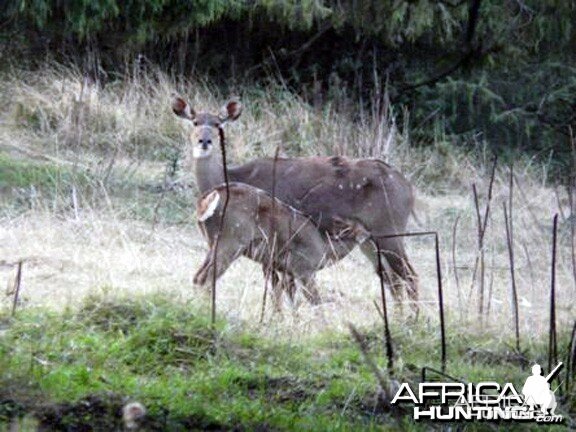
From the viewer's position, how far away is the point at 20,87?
54.5 ft

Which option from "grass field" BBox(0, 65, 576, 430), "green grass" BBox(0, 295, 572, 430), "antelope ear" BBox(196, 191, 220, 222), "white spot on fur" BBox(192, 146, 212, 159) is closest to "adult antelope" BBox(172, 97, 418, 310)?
"grass field" BBox(0, 65, 576, 430)

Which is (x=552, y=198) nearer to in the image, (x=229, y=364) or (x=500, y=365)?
(x=500, y=365)

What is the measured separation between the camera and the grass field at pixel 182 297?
19.9 feet

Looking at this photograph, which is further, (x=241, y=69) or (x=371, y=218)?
(x=241, y=69)

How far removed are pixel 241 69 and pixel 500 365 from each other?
42.5 feet

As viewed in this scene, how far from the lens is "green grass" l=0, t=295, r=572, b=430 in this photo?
5.84 meters

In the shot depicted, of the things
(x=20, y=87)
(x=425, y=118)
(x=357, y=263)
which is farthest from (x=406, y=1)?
(x=425, y=118)

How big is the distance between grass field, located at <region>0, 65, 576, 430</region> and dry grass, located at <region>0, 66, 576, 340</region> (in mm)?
29

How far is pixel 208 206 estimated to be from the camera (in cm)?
920

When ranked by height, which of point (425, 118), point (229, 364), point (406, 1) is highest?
point (406, 1)

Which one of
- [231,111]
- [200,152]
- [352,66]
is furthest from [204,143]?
[352,66]

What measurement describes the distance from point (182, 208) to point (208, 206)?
4.38 metres

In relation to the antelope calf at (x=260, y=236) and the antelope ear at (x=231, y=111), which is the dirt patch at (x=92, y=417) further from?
the antelope ear at (x=231, y=111)

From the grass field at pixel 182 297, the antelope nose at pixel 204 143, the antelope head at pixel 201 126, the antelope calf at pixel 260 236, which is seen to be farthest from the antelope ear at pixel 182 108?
the antelope calf at pixel 260 236
